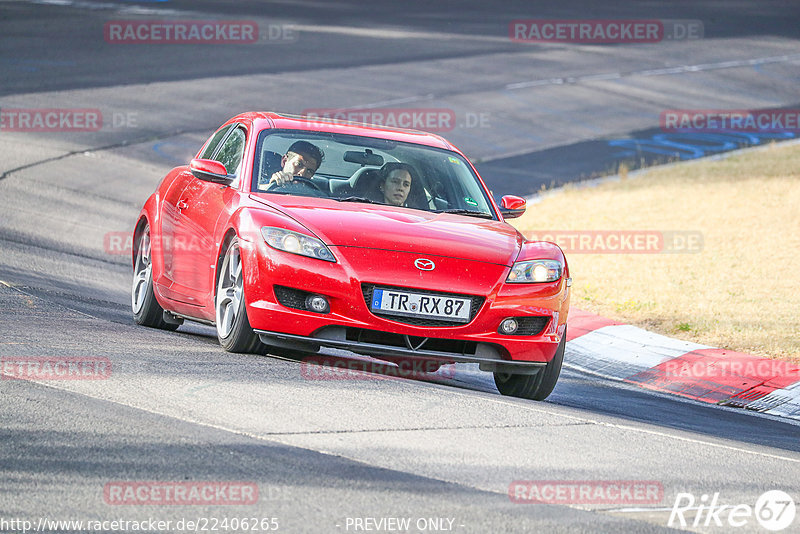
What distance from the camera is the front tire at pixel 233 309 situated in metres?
7.64

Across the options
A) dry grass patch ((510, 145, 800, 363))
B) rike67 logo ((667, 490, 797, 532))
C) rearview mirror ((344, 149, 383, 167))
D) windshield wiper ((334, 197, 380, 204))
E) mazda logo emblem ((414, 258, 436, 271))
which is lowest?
dry grass patch ((510, 145, 800, 363))

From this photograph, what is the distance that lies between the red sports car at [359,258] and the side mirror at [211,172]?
0.04 ft

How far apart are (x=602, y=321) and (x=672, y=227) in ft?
18.9

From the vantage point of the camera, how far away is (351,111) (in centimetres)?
2550

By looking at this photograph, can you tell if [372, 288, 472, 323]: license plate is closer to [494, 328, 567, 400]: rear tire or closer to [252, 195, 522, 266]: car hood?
[252, 195, 522, 266]: car hood

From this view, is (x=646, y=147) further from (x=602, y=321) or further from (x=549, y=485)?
(x=549, y=485)

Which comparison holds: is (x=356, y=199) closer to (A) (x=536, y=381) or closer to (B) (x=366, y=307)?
(B) (x=366, y=307)

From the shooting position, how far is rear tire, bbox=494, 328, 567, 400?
26.4ft

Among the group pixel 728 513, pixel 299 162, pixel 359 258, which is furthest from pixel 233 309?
pixel 728 513

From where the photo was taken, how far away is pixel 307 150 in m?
8.68

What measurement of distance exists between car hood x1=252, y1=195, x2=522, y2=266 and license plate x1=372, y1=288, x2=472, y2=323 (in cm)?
29

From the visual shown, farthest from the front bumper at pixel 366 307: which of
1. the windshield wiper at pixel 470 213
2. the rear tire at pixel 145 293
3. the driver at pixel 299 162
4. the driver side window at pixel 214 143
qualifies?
the driver side window at pixel 214 143

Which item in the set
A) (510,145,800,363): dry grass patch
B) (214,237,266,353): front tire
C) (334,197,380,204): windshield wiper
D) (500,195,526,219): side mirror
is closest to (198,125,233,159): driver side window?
(334,197,380,204): windshield wiper

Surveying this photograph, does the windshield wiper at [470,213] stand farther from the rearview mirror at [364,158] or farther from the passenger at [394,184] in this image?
the rearview mirror at [364,158]
